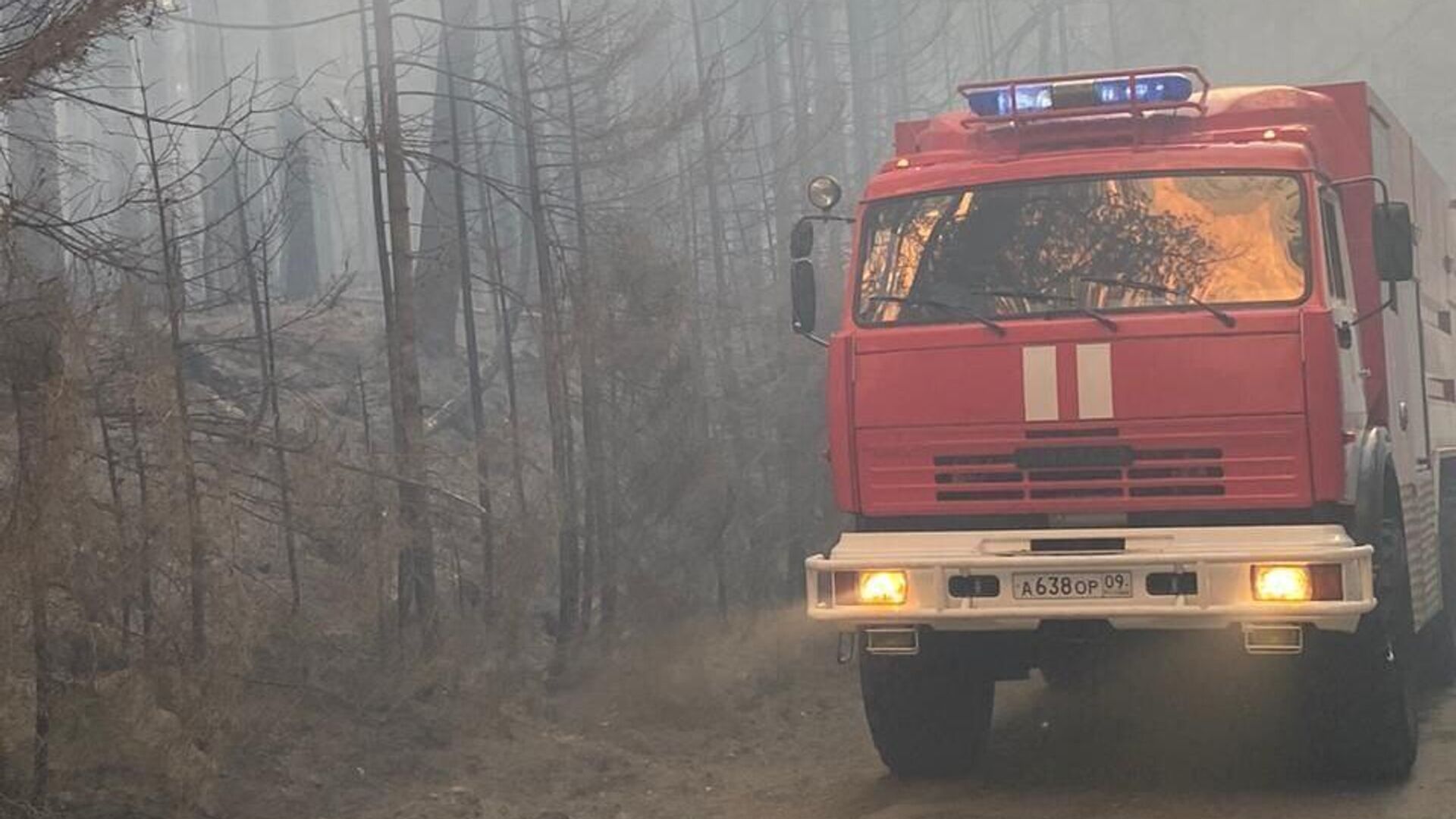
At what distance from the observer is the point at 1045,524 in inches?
281

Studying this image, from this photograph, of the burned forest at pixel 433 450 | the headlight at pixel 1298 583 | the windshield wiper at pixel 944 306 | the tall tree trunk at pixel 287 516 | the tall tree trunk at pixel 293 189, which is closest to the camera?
the headlight at pixel 1298 583

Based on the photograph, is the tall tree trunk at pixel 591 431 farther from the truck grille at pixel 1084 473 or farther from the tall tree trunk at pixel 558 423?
the truck grille at pixel 1084 473

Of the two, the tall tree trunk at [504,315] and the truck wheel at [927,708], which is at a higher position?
the tall tree trunk at [504,315]

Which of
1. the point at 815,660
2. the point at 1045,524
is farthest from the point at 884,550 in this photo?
the point at 815,660

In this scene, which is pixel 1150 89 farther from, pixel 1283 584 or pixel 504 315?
pixel 504 315

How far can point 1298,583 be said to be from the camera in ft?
21.4

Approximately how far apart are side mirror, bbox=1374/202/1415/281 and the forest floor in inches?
77.2

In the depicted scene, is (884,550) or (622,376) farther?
(622,376)

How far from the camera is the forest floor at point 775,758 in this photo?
7.63 metres

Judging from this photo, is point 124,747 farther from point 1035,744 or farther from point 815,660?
point 815,660

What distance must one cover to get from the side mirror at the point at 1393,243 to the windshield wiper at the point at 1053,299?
1393mm

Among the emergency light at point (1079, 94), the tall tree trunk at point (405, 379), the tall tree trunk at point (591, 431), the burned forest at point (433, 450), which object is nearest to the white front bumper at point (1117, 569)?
the burned forest at point (433, 450)

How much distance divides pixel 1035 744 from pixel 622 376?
185 inches

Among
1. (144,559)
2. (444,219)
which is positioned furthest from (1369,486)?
(444,219)
